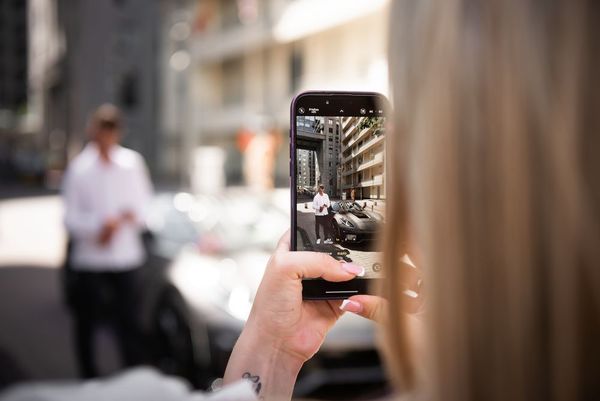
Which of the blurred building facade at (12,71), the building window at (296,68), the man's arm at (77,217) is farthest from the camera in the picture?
the blurred building facade at (12,71)

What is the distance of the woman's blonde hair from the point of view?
1.96ft

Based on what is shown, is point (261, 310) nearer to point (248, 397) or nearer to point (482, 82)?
point (248, 397)

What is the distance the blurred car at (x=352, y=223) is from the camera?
100 cm

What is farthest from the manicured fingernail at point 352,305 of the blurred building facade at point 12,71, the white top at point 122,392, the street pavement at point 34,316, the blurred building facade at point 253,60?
the blurred building facade at point 12,71

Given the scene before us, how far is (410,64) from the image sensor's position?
679 mm

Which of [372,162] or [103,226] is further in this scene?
[103,226]

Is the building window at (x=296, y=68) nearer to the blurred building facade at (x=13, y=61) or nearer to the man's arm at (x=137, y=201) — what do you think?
the man's arm at (x=137, y=201)

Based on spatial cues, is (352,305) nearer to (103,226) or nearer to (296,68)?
(103,226)

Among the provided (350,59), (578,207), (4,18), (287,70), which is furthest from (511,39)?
(4,18)

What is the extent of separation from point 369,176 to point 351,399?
3.53 metres

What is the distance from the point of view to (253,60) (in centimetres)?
3088

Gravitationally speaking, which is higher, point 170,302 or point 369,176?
point 369,176

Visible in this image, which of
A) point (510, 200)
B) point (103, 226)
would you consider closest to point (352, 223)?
point (510, 200)

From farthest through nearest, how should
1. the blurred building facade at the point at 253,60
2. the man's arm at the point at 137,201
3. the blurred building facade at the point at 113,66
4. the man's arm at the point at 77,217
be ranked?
the blurred building facade at the point at 113,66 < the blurred building facade at the point at 253,60 < the man's arm at the point at 137,201 < the man's arm at the point at 77,217
